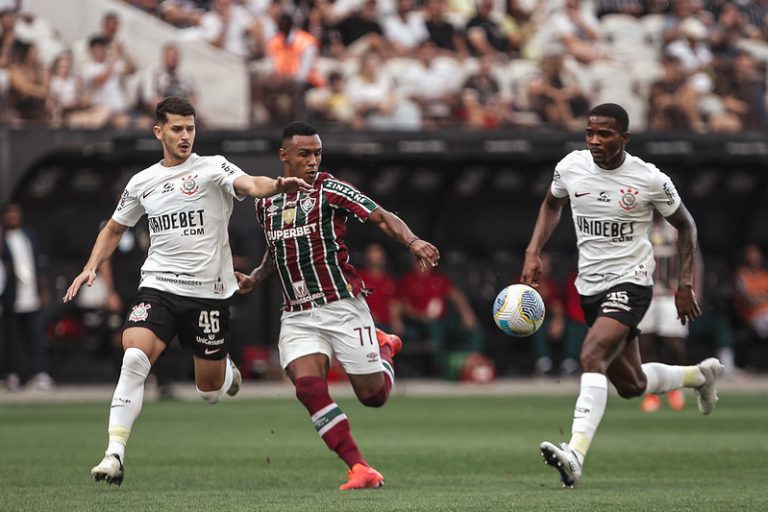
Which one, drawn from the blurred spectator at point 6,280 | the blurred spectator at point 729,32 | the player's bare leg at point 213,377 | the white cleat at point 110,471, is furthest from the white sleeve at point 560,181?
the blurred spectator at point 729,32

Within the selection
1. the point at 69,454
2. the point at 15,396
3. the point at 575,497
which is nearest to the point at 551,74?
the point at 15,396

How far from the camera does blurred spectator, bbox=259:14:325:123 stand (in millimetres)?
19859

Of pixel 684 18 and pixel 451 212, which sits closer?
pixel 451 212

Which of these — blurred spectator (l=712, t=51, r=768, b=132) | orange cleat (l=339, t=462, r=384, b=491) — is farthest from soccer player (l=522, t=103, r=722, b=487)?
blurred spectator (l=712, t=51, r=768, b=132)

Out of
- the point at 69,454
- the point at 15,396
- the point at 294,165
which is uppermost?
the point at 294,165

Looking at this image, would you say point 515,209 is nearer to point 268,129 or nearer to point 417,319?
point 417,319

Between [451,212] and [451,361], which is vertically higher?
[451,212]

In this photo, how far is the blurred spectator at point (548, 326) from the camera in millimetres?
22234

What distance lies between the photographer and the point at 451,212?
74.9 ft

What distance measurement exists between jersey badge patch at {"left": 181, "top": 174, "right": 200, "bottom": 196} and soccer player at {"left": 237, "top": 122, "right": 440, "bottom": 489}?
0.46 m

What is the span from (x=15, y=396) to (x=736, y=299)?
11172mm

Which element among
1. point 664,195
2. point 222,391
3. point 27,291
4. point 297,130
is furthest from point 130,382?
point 27,291

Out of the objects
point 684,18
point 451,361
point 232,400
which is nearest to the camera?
point 232,400

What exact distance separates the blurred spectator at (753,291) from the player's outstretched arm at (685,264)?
13147 millimetres
